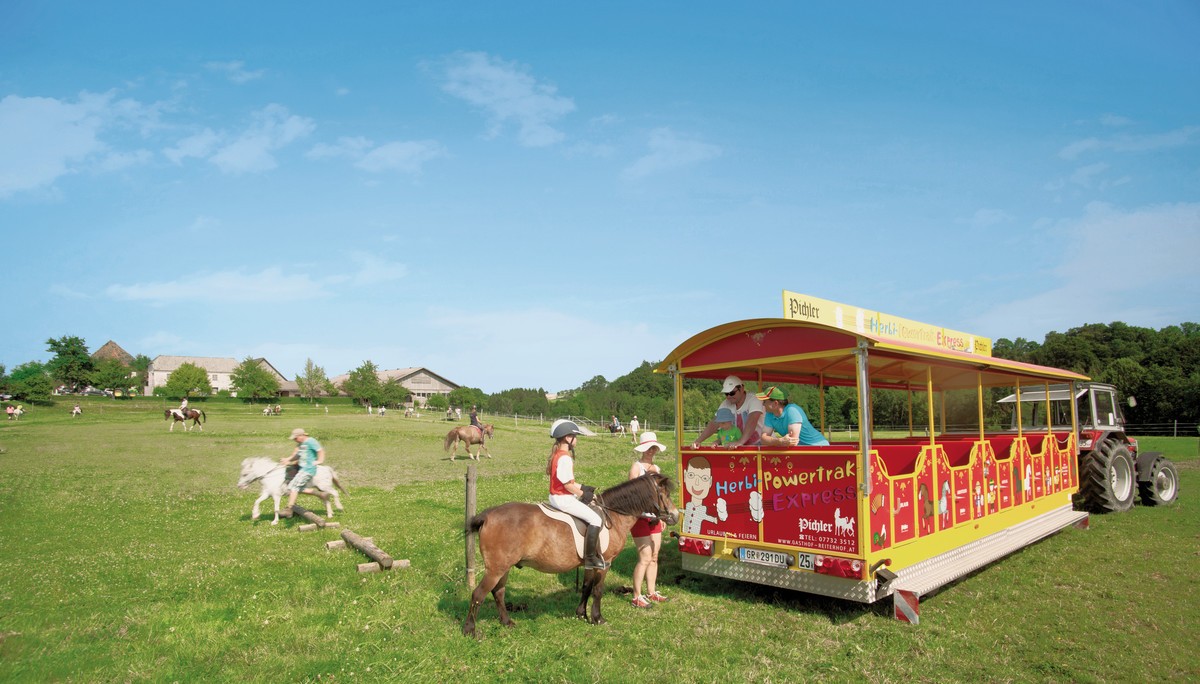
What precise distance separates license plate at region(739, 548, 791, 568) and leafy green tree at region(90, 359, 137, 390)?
93616mm

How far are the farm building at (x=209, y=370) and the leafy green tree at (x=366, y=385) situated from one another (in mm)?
30152

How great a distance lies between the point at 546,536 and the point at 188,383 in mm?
92130

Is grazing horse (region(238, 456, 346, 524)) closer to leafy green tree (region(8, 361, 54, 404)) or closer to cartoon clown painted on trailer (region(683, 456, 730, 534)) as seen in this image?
cartoon clown painted on trailer (region(683, 456, 730, 534))

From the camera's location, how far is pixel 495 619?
6656mm

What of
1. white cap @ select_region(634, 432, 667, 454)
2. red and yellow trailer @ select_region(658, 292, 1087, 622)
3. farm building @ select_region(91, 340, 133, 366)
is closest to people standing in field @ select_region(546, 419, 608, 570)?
white cap @ select_region(634, 432, 667, 454)

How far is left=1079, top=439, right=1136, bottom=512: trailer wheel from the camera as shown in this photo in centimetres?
1282

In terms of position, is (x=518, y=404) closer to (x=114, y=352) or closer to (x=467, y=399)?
(x=467, y=399)

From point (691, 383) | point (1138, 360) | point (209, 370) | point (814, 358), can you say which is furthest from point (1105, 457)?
point (209, 370)

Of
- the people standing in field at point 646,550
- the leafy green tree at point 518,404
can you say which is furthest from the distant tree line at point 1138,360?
the people standing in field at point 646,550

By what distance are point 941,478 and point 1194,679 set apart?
2.81 m

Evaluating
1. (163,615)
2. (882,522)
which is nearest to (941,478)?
(882,522)

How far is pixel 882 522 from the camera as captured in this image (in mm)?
6578

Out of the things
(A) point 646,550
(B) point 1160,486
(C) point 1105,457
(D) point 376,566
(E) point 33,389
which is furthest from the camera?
(E) point 33,389

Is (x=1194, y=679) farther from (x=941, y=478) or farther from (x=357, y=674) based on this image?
(x=357, y=674)
